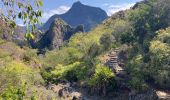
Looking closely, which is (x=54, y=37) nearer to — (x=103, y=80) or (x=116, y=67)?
(x=116, y=67)

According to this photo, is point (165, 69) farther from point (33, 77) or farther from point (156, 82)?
point (33, 77)

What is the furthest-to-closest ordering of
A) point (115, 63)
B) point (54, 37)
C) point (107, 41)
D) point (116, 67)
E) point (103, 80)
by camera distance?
point (54, 37) < point (107, 41) < point (115, 63) < point (116, 67) < point (103, 80)

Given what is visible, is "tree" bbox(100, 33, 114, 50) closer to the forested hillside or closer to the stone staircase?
the forested hillside

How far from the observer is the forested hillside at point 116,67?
39.6 meters

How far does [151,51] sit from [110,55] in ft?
34.8

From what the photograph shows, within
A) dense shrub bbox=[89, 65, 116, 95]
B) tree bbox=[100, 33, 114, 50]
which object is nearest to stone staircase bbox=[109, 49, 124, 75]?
dense shrub bbox=[89, 65, 116, 95]

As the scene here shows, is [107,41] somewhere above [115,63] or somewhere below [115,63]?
above

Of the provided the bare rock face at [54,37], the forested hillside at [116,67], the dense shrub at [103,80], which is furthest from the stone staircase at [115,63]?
the bare rock face at [54,37]

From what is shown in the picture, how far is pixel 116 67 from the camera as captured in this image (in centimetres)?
Answer: 4684

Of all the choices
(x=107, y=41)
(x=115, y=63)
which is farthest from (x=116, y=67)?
(x=107, y=41)

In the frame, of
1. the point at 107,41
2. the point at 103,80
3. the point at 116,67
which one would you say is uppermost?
the point at 107,41

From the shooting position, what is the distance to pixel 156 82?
4044 centimetres

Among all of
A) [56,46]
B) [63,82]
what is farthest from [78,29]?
[63,82]

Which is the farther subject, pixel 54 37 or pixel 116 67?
pixel 54 37
